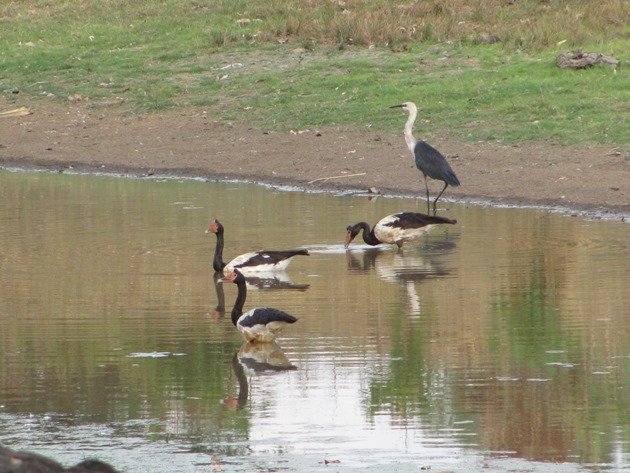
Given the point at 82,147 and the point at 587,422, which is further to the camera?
the point at 82,147

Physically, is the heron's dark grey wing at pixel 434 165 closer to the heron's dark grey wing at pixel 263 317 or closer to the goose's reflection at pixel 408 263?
the goose's reflection at pixel 408 263

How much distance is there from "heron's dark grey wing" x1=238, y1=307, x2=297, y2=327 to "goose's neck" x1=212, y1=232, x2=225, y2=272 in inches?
132

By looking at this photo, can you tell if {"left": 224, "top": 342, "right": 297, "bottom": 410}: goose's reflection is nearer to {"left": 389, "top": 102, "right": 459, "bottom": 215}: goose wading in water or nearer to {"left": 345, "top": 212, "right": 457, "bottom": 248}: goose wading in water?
{"left": 345, "top": 212, "right": 457, "bottom": 248}: goose wading in water

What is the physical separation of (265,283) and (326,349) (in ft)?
10.5

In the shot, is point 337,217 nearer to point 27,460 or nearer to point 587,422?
point 587,422

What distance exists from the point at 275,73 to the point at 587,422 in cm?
1791

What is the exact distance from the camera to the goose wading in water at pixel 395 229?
15.6 meters

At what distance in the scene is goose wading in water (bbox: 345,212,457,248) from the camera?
15.6 metres

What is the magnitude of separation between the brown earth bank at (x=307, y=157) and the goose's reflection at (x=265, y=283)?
180 inches

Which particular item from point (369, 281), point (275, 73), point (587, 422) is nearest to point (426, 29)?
point (275, 73)

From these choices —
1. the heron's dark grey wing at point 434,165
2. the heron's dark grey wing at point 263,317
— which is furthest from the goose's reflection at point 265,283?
the heron's dark grey wing at point 434,165

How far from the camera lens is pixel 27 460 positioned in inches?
223

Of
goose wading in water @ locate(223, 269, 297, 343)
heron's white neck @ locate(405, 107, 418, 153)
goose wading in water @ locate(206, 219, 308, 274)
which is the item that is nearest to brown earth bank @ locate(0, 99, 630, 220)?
heron's white neck @ locate(405, 107, 418, 153)

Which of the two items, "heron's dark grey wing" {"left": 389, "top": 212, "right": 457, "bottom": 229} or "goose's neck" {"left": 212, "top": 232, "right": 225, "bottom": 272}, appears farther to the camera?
"heron's dark grey wing" {"left": 389, "top": 212, "right": 457, "bottom": 229}
